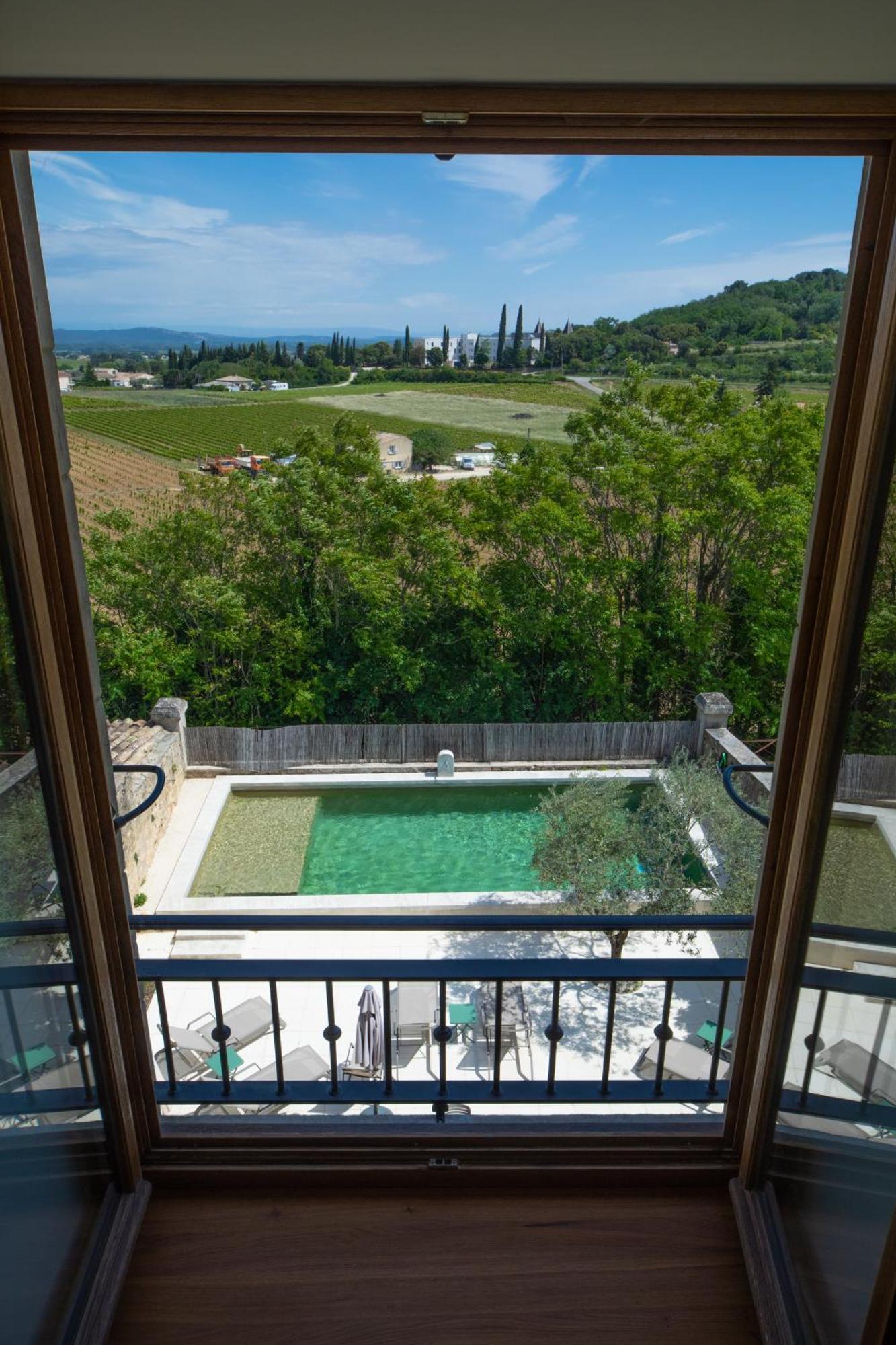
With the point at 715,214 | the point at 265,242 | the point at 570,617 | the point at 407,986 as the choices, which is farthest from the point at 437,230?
the point at 407,986

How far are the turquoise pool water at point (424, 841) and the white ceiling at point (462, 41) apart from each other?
319 inches

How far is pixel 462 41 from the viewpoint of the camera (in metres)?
0.87

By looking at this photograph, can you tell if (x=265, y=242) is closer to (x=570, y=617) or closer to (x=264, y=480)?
(x=264, y=480)

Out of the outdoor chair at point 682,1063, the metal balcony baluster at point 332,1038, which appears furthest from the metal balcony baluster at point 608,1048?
the outdoor chair at point 682,1063

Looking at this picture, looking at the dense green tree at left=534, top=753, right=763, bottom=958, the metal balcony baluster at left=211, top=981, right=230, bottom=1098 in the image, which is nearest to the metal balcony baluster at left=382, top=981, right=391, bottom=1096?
the metal balcony baluster at left=211, top=981, right=230, bottom=1098

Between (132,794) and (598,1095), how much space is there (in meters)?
6.52

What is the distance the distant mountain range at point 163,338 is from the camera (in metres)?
10.3

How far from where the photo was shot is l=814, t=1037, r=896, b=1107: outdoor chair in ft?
3.43

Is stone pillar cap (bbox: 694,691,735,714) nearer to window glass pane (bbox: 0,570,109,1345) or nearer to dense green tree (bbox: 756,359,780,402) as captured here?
dense green tree (bbox: 756,359,780,402)

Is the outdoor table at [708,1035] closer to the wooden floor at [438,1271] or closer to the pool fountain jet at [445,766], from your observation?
the wooden floor at [438,1271]

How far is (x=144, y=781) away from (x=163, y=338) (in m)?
7.02

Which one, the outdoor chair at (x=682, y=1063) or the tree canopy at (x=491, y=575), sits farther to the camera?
the tree canopy at (x=491, y=575)

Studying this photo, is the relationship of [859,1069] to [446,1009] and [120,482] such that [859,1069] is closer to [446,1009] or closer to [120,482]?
[446,1009]

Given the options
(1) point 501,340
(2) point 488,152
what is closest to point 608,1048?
(2) point 488,152
